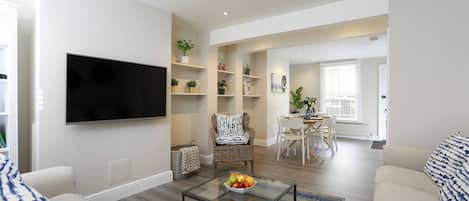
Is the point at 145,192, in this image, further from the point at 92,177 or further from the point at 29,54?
the point at 29,54

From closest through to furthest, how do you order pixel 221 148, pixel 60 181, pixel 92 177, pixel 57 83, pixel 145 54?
pixel 60 181 → pixel 57 83 → pixel 92 177 → pixel 145 54 → pixel 221 148

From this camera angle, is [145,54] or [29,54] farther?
[145,54]

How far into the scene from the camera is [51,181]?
5.39 ft

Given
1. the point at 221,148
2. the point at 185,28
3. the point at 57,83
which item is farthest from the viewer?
the point at 185,28

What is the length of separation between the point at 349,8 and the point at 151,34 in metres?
2.49

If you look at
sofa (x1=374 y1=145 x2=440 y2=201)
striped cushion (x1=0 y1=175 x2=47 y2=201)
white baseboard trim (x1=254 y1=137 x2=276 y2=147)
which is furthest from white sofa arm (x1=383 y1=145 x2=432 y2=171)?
white baseboard trim (x1=254 y1=137 x2=276 y2=147)

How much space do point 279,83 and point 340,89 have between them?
2249 millimetres

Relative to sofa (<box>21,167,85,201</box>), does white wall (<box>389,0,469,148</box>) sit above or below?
above

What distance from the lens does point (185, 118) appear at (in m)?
4.05

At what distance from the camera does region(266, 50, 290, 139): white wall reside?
5.75m

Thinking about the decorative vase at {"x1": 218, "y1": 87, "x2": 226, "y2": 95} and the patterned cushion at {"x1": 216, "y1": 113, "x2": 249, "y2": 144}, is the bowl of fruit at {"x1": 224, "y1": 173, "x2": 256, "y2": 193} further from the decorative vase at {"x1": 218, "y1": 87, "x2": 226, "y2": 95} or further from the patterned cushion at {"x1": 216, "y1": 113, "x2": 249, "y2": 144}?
the decorative vase at {"x1": 218, "y1": 87, "x2": 226, "y2": 95}

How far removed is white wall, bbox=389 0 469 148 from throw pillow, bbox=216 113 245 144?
2075 millimetres

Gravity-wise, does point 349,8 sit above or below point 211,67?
above

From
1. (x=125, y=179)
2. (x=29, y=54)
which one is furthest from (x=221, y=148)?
(x=29, y=54)
